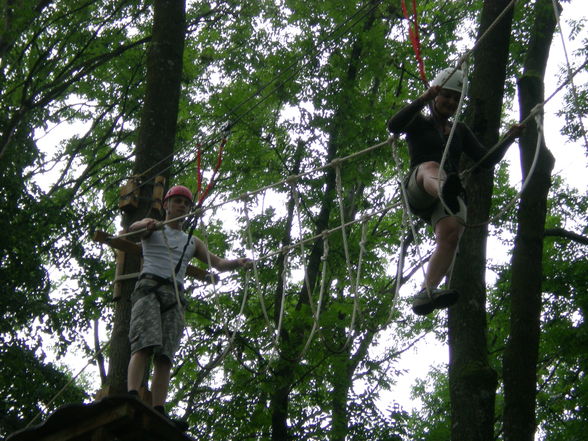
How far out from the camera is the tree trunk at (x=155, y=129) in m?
4.82

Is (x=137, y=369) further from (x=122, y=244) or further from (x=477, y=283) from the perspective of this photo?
(x=477, y=283)

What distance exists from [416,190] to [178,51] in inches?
124

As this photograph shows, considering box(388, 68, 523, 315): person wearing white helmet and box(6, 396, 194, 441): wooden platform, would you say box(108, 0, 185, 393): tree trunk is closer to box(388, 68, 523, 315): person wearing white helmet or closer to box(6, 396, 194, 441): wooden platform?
box(6, 396, 194, 441): wooden platform

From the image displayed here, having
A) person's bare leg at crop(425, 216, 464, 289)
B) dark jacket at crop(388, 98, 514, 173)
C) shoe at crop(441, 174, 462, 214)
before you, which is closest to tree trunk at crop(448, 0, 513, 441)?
dark jacket at crop(388, 98, 514, 173)

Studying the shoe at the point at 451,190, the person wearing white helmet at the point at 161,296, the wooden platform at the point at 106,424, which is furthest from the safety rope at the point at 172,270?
the shoe at the point at 451,190

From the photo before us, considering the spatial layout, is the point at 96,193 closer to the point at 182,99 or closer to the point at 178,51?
the point at 182,99

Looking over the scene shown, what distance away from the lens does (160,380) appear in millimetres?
4074

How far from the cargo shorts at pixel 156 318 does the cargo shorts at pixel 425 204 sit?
1.42 metres

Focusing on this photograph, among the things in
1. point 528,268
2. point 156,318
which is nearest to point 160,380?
point 156,318

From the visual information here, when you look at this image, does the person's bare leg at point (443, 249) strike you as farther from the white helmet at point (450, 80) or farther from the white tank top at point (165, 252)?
the white tank top at point (165, 252)

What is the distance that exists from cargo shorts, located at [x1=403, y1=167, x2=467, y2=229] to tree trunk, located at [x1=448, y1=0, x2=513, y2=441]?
4.31 feet

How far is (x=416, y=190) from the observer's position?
148 inches

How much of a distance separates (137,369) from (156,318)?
293mm

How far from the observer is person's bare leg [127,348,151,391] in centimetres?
395
